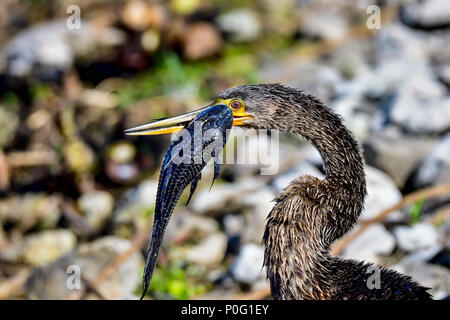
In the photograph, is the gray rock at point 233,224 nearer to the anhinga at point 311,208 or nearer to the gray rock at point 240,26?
the anhinga at point 311,208

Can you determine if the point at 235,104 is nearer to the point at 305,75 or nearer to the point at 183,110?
the point at 183,110

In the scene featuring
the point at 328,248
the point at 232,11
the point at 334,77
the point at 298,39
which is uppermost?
the point at 232,11

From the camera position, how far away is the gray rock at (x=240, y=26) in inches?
300

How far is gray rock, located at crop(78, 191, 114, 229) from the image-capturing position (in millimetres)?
5738

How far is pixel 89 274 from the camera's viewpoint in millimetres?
4598

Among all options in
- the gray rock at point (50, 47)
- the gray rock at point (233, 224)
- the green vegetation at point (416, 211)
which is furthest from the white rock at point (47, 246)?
the green vegetation at point (416, 211)

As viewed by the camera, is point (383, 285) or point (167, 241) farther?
point (167, 241)

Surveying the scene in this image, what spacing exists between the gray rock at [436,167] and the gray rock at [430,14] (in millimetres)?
2248

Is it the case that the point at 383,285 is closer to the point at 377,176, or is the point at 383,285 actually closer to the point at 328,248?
the point at 328,248

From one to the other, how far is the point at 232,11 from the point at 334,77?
6.32ft

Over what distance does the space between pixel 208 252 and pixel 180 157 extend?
1.95 meters
